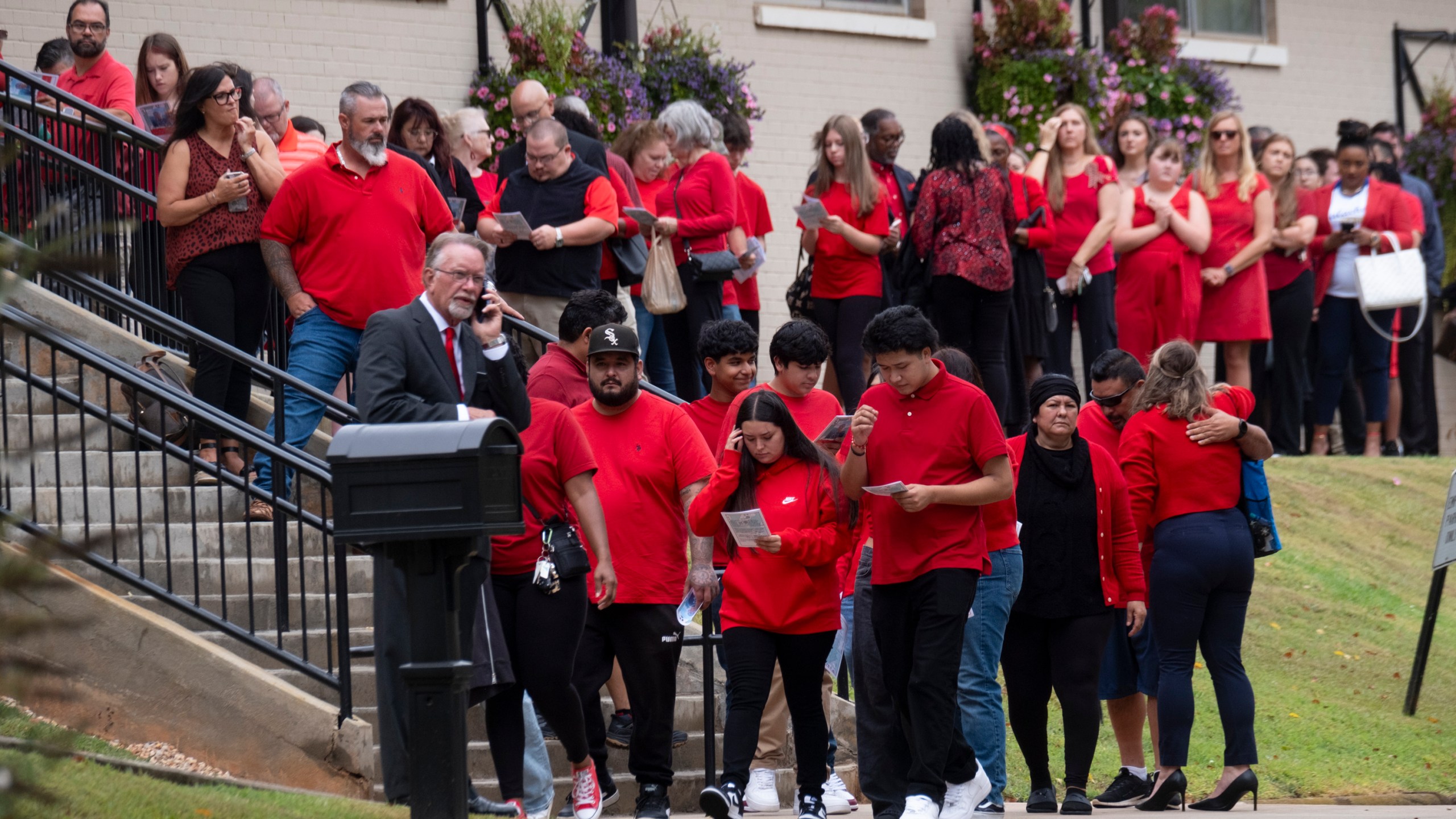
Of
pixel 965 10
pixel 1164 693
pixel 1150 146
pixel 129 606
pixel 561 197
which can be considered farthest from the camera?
pixel 965 10

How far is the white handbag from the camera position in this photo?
1359cm

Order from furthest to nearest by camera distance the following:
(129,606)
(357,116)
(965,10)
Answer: (965,10)
(357,116)
(129,606)

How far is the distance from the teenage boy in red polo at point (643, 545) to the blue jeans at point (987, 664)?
Answer: 1088mm

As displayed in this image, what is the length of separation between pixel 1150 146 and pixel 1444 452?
5.68 metres

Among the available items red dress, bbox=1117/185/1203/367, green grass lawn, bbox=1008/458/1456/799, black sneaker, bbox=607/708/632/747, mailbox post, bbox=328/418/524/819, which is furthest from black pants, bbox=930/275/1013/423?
mailbox post, bbox=328/418/524/819

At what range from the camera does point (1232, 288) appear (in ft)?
41.5

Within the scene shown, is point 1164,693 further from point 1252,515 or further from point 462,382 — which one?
point 462,382

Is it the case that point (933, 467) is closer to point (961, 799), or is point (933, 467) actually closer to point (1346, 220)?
point (961, 799)

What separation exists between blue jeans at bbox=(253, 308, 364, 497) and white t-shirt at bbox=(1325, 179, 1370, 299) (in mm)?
8782

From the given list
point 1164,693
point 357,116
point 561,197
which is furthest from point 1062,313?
point 357,116

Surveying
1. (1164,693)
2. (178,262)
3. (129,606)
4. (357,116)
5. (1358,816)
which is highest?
(357,116)

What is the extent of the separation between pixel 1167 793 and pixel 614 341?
311 centimetres

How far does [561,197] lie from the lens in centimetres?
971

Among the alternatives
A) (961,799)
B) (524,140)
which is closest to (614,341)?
(961,799)
